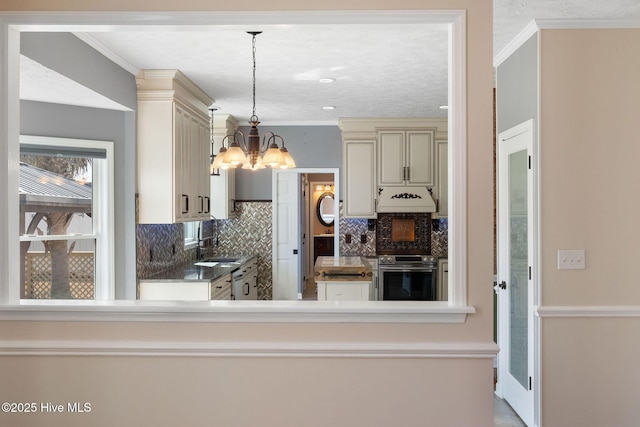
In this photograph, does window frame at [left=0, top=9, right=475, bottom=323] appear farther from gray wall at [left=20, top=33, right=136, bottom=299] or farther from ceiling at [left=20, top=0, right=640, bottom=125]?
gray wall at [left=20, top=33, right=136, bottom=299]

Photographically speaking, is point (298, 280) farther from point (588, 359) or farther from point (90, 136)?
point (588, 359)

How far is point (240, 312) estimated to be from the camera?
2.25 metres

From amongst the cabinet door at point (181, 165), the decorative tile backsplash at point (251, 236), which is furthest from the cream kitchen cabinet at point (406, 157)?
the cabinet door at point (181, 165)

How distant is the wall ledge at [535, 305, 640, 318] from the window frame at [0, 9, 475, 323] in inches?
43.1

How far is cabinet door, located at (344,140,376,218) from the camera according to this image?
6562 mm

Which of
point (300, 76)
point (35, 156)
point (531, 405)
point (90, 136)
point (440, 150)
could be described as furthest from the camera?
point (440, 150)

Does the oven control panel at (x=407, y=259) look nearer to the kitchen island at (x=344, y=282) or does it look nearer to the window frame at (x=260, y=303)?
the kitchen island at (x=344, y=282)

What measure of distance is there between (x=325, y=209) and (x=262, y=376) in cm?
845

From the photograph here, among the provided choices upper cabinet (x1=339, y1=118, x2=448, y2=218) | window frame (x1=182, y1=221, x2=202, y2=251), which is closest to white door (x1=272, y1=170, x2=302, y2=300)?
upper cabinet (x1=339, y1=118, x2=448, y2=218)

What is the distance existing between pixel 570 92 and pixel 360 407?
7.31 feet

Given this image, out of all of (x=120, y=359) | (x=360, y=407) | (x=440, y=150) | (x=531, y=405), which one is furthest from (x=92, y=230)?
(x=440, y=150)

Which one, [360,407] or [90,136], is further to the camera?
[90,136]

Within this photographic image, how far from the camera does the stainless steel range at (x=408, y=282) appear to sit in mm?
6219

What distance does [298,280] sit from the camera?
7.14 meters
